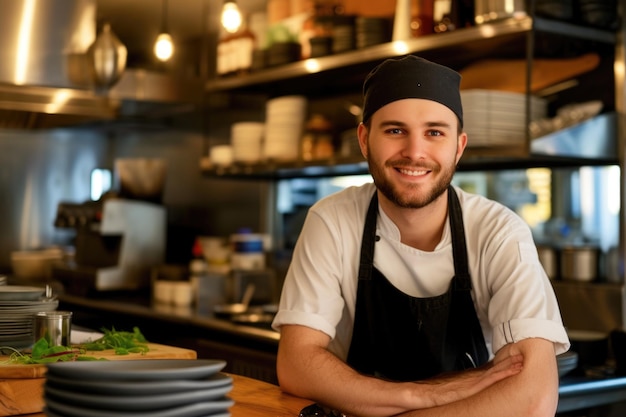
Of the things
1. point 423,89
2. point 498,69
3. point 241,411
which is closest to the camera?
point 241,411

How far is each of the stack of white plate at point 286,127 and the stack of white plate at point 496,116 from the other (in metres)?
1.23

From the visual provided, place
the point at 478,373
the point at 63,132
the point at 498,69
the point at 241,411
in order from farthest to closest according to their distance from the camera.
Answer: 1. the point at 63,132
2. the point at 498,69
3. the point at 478,373
4. the point at 241,411

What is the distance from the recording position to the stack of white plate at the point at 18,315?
2193 mm

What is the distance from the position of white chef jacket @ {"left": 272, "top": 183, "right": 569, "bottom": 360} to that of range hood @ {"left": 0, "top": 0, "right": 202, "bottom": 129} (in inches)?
105

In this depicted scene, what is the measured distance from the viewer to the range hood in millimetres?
4656

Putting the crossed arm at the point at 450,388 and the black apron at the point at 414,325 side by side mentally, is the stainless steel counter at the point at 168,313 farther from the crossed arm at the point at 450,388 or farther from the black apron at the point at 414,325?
the crossed arm at the point at 450,388

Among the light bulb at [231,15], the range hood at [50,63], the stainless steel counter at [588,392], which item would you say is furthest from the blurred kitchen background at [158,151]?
the light bulb at [231,15]

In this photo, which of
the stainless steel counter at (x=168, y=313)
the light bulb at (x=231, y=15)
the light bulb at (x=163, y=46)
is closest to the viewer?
the stainless steel counter at (x=168, y=313)

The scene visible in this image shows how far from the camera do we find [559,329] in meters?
2.13

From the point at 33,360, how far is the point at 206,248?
11.6 ft

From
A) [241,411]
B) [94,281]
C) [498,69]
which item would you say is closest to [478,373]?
[241,411]

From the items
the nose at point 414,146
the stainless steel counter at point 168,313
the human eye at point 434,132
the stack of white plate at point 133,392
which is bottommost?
the stainless steel counter at point 168,313

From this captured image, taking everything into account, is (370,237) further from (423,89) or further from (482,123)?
(482,123)

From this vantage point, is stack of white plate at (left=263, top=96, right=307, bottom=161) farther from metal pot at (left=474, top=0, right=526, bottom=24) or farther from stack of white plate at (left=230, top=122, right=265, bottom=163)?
metal pot at (left=474, top=0, right=526, bottom=24)
